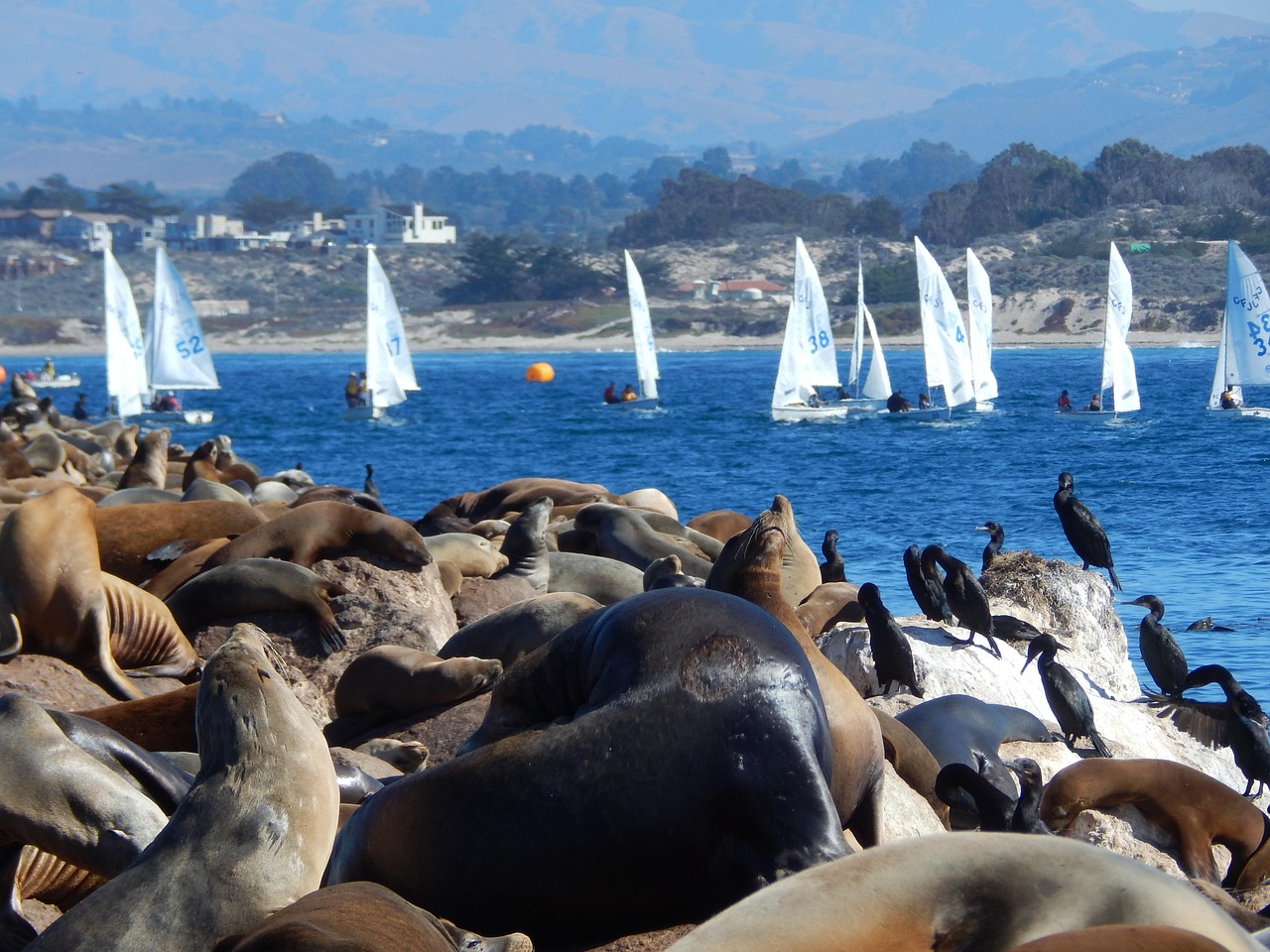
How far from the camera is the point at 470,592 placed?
9.58 m

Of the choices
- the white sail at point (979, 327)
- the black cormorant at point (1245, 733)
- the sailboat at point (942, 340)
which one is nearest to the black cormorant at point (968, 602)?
the black cormorant at point (1245, 733)

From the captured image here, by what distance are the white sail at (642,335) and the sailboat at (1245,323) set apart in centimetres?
1545

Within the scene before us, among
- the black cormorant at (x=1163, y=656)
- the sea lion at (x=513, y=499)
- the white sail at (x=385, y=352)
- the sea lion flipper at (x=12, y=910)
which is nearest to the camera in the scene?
the sea lion flipper at (x=12, y=910)

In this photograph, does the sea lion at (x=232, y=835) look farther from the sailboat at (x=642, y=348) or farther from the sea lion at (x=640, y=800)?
the sailboat at (x=642, y=348)

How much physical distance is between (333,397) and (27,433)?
4445 centimetres

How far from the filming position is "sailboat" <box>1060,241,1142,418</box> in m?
43.0

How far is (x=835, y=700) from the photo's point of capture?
4125mm

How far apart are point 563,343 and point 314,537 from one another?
355 feet

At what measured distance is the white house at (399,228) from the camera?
16762 cm

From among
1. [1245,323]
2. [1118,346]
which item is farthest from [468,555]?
[1118,346]

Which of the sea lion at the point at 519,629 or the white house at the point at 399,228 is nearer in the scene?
the sea lion at the point at 519,629

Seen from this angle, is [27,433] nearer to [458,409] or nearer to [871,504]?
[871,504]

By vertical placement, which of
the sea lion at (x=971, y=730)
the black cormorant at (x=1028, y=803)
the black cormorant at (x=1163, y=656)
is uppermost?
the black cormorant at (x=1028, y=803)

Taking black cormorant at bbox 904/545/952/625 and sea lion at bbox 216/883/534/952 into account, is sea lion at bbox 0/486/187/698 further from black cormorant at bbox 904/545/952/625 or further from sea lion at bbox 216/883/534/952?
black cormorant at bbox 904/545/952/625
